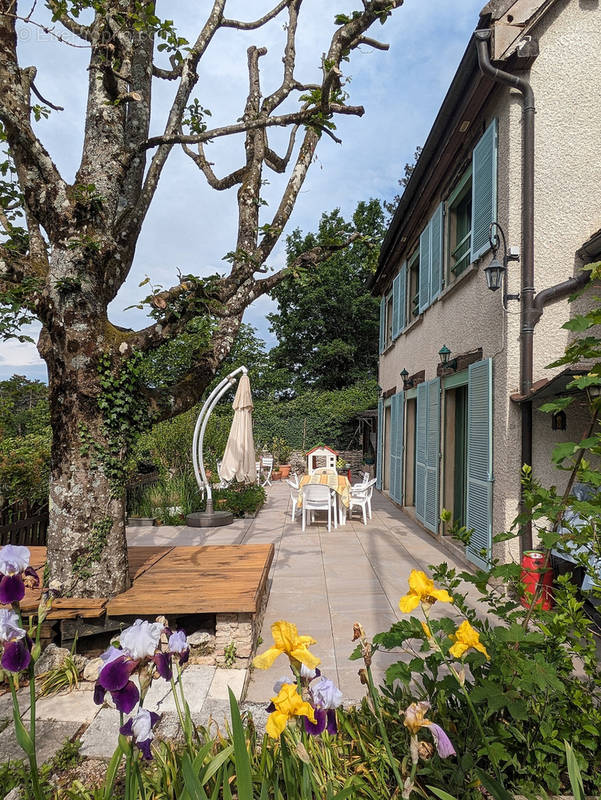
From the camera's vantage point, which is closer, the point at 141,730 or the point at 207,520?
the point at 141,730

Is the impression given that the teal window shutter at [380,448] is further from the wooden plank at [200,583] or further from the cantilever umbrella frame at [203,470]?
the wooden plank at [200,583]

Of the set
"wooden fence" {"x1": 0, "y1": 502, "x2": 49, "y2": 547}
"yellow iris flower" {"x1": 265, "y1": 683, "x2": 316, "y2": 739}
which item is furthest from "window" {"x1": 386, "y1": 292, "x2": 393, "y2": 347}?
"yellow iris flower" {"x1": 265, "y1": 683, "x2": 316, "y2": 739}

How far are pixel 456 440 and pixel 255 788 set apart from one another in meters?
5.83

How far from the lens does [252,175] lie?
14.6ft

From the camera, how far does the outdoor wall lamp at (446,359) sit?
6406 millimetres

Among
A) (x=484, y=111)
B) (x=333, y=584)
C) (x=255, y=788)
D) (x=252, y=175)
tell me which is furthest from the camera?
(x=484, y=111)

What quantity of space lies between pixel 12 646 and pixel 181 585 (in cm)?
248

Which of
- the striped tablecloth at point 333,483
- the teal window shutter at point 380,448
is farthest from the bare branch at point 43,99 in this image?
the teal window shutter at point 380,448

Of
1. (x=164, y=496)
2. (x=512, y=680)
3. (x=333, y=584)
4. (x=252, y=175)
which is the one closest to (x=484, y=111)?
(x=252, y=175)

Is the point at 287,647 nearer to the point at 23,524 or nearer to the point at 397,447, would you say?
the point at 23,524

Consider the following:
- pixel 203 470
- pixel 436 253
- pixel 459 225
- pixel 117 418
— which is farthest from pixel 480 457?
pixel 203 470

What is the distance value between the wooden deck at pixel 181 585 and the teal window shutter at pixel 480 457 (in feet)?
7.39

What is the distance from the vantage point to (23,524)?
485 cm

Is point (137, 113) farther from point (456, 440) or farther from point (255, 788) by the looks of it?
point (456, 440)
